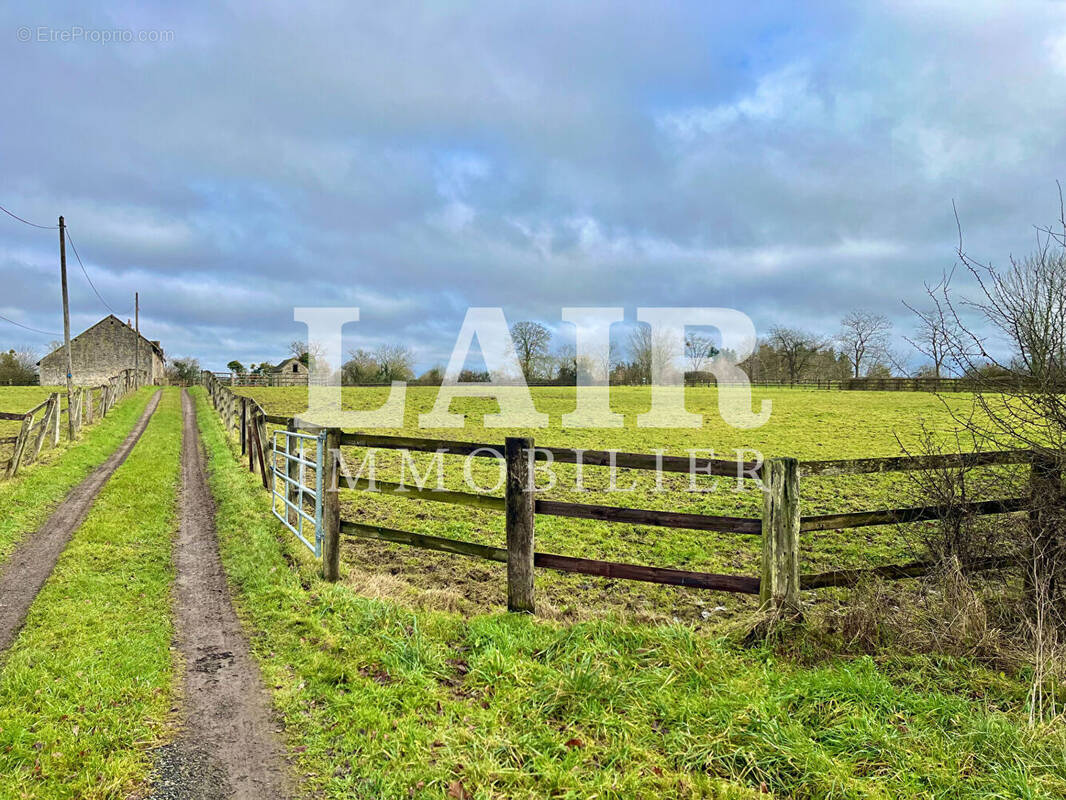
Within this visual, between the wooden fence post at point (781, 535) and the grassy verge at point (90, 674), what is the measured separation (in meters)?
4.23

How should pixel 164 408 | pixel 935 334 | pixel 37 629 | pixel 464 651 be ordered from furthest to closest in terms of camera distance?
pixel 164 408 → pixel 935 334 → pixel 37 629 → pixel 464 651

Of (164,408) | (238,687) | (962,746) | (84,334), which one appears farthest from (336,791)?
(84,334)

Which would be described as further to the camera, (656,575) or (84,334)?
(84,334)

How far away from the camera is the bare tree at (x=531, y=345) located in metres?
56.8

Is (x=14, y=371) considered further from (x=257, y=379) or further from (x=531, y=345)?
(x=531, y=345)

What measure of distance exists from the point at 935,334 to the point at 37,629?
8.25 metres

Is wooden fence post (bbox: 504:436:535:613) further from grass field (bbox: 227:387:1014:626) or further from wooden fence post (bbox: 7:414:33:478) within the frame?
wooden fence post (bbox: 7:414:33:478)

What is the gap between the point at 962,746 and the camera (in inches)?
117

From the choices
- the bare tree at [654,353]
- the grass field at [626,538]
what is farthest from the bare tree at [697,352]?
the grass field at [626,538]

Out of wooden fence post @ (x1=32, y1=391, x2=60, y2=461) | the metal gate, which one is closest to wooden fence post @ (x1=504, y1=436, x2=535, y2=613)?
the metal gate

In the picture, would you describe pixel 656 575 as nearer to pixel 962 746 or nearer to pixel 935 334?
pixel 962 746

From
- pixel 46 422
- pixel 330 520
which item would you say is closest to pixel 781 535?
pixel 330 520

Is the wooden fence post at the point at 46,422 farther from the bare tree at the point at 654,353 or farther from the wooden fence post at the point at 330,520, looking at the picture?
the bare tree at the point at 654,353

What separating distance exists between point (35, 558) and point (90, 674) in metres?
3.69
